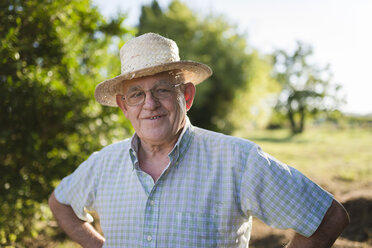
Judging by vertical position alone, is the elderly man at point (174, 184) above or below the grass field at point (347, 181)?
above

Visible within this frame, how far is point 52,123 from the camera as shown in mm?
3971

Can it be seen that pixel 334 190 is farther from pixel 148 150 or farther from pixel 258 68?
pixel 258 68

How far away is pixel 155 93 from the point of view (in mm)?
2104

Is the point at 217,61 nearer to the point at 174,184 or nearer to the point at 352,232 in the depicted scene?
the point at 352,232

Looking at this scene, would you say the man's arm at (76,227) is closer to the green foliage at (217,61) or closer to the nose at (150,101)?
the nose at (150,101)

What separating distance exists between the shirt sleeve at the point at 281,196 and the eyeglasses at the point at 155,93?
73cm

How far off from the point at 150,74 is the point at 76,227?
1388 millimetres

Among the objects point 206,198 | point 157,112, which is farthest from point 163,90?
point 206,198

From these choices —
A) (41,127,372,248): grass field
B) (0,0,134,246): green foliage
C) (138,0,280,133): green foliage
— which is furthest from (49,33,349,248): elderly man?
(138,0,280,133): green foliage

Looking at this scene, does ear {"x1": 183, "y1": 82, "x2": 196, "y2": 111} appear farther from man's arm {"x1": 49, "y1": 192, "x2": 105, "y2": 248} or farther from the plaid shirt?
man's arm {"x1": 49, "y1": 192, "x2": 105, "y2": 248}

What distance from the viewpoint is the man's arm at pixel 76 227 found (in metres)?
2.37

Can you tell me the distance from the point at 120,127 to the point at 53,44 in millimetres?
1417

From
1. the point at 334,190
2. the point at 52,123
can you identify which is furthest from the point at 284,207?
the point at 334,190

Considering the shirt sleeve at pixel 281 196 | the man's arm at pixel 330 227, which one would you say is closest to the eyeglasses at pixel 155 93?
the shirt sleeve at pixel 281 196
